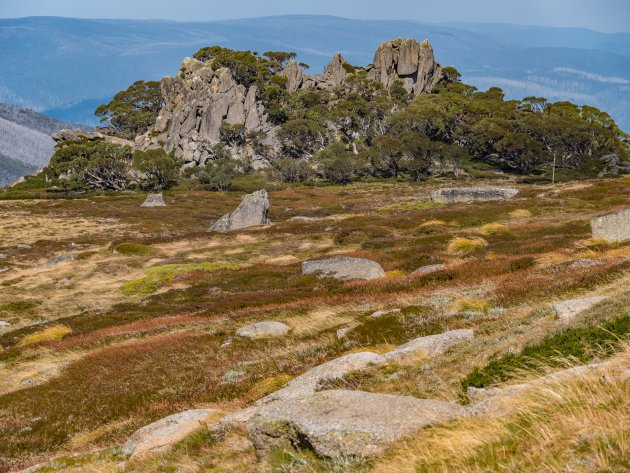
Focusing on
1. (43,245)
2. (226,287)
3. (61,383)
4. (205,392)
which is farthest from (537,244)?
(43,245)

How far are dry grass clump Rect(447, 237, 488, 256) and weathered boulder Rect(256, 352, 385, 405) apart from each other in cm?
3059

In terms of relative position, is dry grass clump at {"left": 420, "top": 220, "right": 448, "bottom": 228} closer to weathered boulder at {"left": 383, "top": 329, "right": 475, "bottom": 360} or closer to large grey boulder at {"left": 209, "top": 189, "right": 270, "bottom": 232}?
large grey boulder at {"left": 209, "top": 189, "right": 270, "bottom": 232}

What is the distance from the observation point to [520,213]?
228ft

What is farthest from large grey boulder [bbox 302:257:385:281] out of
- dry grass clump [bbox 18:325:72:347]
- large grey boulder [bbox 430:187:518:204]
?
large grey boulder [bbox 430:187:518:204]

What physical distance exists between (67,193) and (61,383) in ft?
457

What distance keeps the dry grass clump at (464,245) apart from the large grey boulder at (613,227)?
30.3 ft

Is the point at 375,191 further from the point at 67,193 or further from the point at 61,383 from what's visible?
the point at 61,383

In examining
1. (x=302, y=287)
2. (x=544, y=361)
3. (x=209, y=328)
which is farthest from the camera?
(x=302, y=287)

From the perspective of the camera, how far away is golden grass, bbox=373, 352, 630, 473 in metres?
6.02

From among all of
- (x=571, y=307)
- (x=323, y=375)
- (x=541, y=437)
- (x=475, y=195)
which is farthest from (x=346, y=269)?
(x=475, y=195)

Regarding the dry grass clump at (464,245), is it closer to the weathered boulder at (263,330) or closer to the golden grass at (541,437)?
the weathered boulder at (263,330)

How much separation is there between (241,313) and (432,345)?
1731cm

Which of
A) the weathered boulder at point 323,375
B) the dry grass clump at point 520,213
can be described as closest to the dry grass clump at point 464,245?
the dry grass clump at point 520,213

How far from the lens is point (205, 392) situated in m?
18.1
